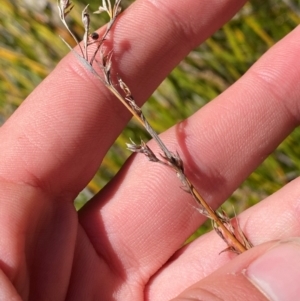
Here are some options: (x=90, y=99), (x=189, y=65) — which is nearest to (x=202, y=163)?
(x=90, y=99)

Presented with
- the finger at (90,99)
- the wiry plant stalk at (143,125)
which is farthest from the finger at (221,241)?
the finger at (90,99)

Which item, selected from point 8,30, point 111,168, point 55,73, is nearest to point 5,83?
point 8,30

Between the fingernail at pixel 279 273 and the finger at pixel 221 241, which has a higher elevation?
the fingernail at pixel 279 273

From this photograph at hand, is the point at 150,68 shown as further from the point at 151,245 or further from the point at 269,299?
the point at 269,299

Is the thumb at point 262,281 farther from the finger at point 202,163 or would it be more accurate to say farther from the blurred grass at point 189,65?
the blurred grass at point 189,65

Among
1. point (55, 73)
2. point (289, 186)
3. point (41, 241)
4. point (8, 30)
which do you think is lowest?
point (289, 186)

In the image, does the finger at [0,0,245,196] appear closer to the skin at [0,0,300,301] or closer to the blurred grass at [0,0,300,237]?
the skin at [0,0,300,301]

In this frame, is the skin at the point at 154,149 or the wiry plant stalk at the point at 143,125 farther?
the skin at the point at 154,149
